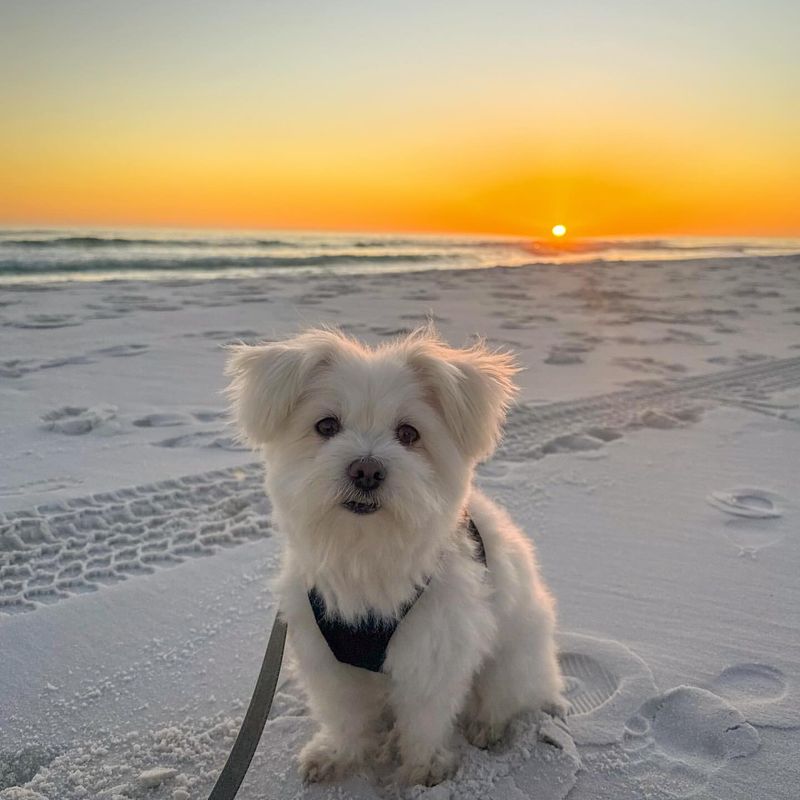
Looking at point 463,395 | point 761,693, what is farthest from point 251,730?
point 761,693

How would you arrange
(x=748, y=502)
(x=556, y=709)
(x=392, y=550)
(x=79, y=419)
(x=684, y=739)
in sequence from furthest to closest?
(x=79, y=419)
(x=748, y=502)
(x=556, y=709)
(x=684, y=739)
(x=392, y=550)

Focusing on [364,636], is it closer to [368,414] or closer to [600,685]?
[368,414]

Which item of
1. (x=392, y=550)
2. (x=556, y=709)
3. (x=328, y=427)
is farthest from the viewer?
(x=556, y=709)

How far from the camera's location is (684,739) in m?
2.32

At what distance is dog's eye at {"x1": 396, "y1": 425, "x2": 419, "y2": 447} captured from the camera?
2193mm

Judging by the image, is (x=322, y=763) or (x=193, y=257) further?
(x=193, y=257)

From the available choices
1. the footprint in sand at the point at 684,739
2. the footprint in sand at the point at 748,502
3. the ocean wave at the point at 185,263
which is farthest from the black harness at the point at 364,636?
the ocean wave at the point at 185,263

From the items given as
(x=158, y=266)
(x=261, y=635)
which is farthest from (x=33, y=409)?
(x=158, y=266)

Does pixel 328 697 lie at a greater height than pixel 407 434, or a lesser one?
lesser

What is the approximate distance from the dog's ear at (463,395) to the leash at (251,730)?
85 cm

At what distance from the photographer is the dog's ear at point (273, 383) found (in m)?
2.21

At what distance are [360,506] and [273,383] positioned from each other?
0.50 metres

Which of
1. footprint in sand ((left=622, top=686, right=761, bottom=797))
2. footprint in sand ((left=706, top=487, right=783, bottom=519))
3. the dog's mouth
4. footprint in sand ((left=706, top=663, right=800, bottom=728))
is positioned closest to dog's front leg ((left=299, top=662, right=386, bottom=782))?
the dog's mouth

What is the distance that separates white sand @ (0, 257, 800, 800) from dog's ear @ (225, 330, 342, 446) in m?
1.06
